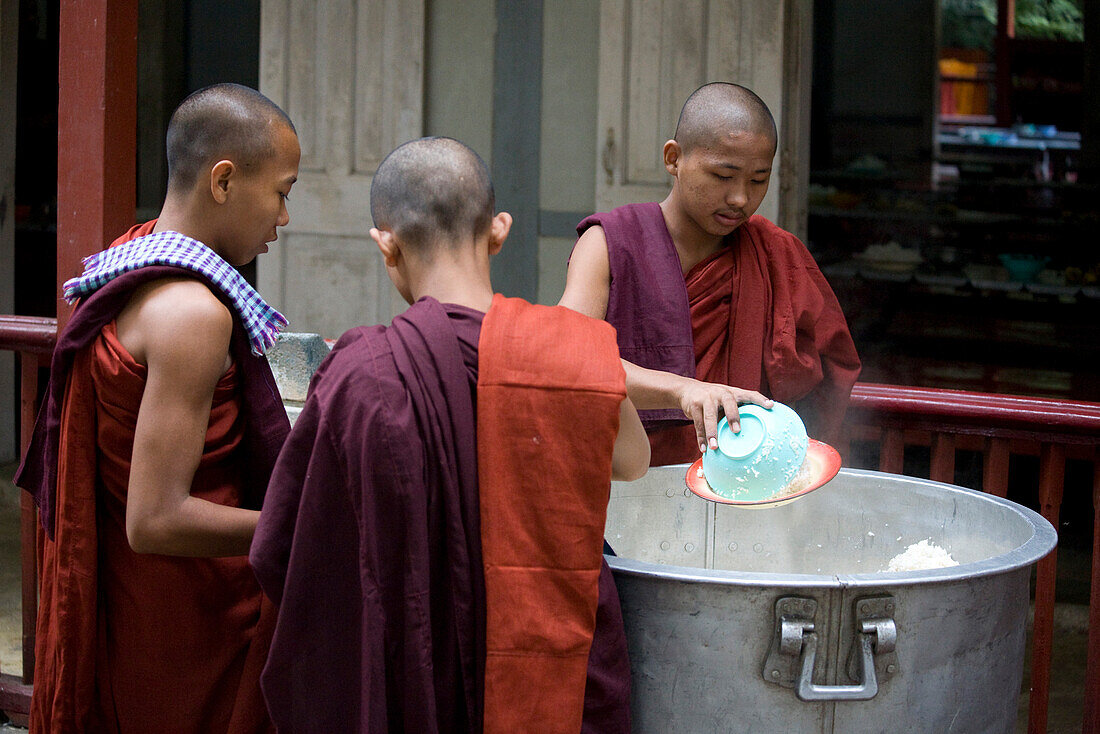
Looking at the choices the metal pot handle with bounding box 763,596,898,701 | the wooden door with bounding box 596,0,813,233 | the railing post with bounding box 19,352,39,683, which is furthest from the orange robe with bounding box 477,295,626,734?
the wooden door with bounding box 596,0,813,233

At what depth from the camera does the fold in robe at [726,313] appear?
2066 mm

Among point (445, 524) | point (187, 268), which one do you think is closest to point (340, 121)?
point (187, 268)

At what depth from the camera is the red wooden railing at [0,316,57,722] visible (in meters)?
2.57

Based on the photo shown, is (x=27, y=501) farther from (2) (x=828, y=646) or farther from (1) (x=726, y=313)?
(2) (x=828, y=646)

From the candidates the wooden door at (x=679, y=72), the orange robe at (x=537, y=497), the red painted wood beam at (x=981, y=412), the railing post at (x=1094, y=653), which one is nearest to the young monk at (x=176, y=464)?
the orange robe at (x=537, y=497)

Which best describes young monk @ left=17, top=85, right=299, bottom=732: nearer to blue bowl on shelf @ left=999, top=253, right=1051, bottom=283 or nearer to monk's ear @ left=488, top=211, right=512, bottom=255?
monk's ear @ left=488, top=211, right=512, bottom=255

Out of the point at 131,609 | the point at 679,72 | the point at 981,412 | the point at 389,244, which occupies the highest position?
the point at 679,72

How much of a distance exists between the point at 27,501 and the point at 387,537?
1.73 meters

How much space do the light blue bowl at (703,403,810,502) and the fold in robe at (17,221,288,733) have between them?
24.3 inches

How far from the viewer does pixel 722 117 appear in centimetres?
198

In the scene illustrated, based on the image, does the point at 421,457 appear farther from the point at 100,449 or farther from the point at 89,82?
the point at 89,82

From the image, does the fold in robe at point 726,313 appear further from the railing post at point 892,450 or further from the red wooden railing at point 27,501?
the red wooden railing at point 27,501

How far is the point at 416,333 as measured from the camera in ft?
4.21

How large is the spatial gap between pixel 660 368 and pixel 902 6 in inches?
430
